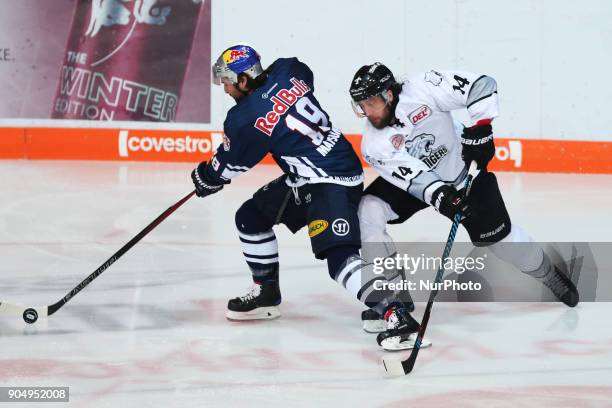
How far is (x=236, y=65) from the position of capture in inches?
150

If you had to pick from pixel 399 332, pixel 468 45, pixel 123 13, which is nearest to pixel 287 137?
pixel 399 332

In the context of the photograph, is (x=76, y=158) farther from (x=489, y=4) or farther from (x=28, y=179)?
(x=489, y=4)

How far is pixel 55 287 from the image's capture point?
181 inches

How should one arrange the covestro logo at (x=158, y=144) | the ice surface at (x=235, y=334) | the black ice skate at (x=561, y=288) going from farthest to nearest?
1. the covestro logo at (x=158, y=144)
2. the black ice skate at (x=561, y=288)
3. the ice surface at (x=235, y=334)

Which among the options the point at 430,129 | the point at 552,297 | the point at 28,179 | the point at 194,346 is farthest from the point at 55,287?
the point at 28,179

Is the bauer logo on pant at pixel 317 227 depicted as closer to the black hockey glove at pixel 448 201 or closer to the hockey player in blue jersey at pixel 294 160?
the hockey player in blue jersey at pixel 294 160

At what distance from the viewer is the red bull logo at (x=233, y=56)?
12.5 feet

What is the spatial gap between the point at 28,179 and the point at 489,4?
142 inches

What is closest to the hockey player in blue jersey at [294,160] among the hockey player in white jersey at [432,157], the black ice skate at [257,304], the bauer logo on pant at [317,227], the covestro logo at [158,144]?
the bauer logo on pant at [317,227]

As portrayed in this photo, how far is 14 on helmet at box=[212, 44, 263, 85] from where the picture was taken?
3816 mm

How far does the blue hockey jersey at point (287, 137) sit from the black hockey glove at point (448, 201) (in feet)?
1.11

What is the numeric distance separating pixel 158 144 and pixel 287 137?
492 cm

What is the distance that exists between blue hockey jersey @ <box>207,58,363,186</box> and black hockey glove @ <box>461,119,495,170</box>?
0.41 metres

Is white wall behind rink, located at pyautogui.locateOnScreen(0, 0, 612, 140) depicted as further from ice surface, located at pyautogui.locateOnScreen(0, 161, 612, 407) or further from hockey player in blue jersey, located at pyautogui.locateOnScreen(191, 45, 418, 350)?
hockey player in blue jersey, located at pyautogui.locateOnScreen(191, 45, 418, 350)
